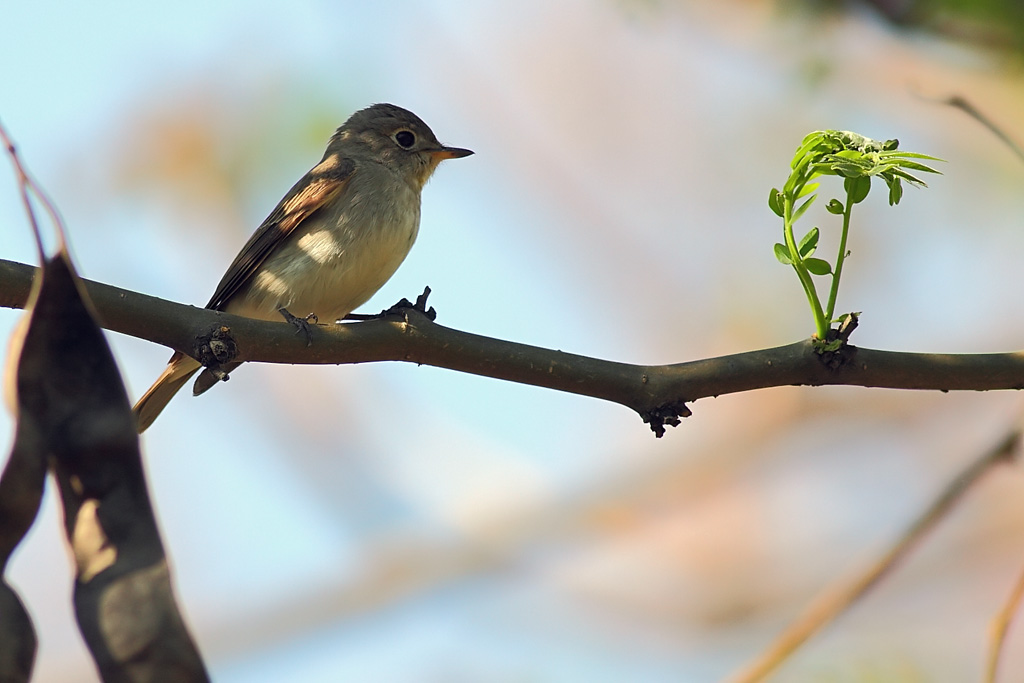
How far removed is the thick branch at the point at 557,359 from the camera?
2873 mm

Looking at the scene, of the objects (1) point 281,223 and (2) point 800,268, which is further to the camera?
(1) point 281,223

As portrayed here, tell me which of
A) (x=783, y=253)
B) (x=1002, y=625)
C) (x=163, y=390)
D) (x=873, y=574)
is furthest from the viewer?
(x=163, y=390)

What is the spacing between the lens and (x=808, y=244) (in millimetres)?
2887

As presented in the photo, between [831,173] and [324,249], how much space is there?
328 cm

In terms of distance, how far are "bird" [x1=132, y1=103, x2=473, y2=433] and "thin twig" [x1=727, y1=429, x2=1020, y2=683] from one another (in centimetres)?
261

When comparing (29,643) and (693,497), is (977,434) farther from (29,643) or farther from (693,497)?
(29,643)

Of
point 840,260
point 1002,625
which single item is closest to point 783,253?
point 840,260

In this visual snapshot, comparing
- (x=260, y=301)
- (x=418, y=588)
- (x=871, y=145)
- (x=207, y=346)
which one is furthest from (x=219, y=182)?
(x=871, y=145)

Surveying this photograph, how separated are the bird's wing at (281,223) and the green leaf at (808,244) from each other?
355cm

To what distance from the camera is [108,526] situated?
194 cm

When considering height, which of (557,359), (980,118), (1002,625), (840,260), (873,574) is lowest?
(1002,625)

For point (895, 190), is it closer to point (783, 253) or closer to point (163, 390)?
point (783, 253)

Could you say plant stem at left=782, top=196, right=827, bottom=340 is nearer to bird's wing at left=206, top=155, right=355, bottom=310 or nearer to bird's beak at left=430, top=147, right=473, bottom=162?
bird's wing at left=206, top=155, right=355, bottom=310

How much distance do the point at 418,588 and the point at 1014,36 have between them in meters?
5.82
